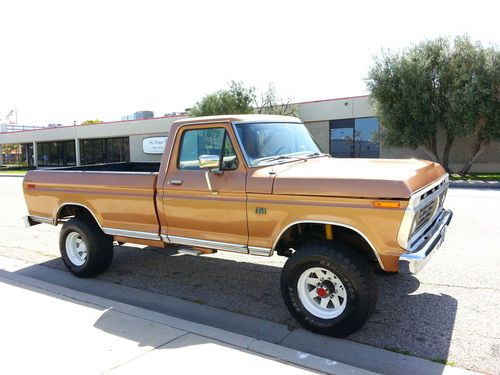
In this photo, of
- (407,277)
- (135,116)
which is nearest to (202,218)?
(407,277)

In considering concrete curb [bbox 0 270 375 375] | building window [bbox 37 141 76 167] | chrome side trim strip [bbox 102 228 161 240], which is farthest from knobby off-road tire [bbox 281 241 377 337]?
building window [bbox 37 141 76 167]

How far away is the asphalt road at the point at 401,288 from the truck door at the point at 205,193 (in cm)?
82

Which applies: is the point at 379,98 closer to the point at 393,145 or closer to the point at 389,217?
the point at 393,145

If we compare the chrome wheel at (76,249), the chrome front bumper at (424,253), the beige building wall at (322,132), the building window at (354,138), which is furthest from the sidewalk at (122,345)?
the beige building wall at (322,132)

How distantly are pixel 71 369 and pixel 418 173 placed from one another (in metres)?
3.36

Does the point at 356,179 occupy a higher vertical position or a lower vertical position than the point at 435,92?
lower

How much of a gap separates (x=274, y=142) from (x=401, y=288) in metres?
2.27

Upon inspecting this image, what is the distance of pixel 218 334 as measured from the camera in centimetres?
391

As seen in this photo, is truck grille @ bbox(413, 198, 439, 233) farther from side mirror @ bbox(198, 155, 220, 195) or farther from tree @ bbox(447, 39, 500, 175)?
tree @ bbox(447, 39, 500, 175)

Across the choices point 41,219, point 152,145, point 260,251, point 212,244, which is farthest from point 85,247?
point 152,145

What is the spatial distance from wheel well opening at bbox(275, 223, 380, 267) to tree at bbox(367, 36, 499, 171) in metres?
18.9

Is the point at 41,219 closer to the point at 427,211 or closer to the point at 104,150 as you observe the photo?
the point at 427,211

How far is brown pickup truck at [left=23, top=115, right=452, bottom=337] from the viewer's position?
3.75 meters

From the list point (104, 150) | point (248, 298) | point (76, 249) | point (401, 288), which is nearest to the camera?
point (248, 298)
